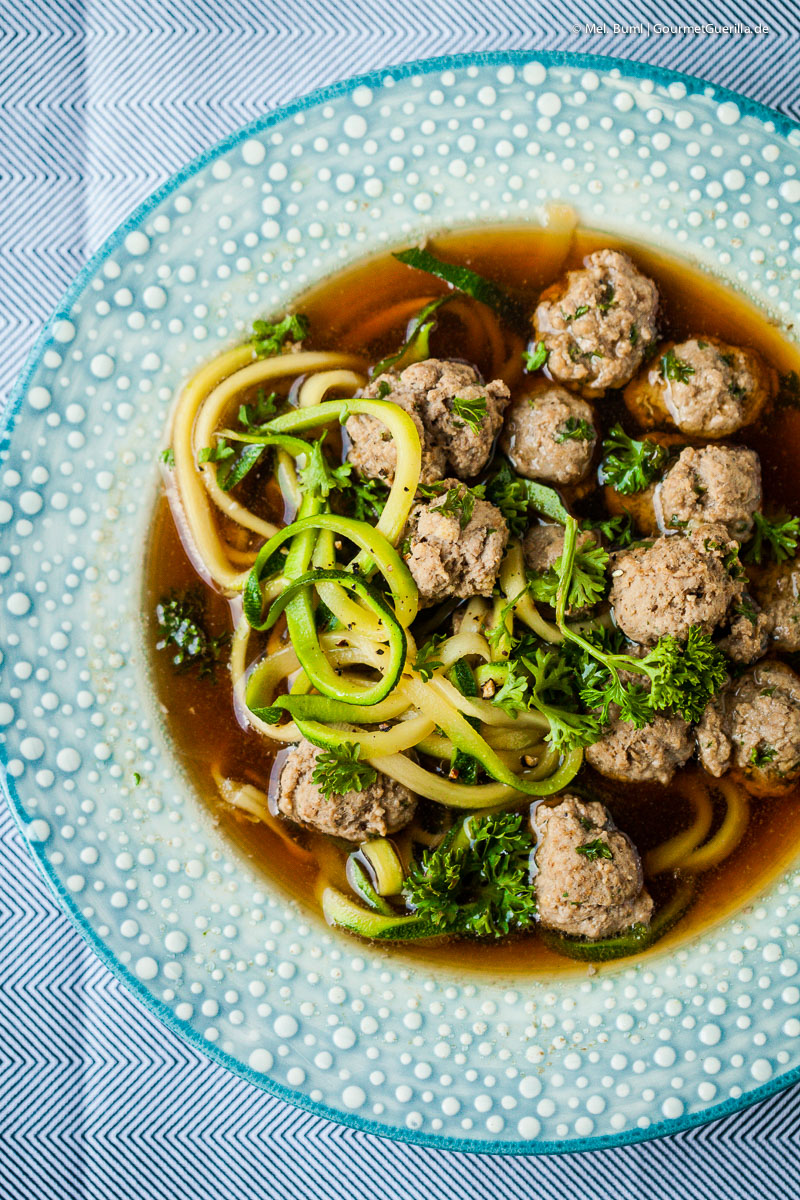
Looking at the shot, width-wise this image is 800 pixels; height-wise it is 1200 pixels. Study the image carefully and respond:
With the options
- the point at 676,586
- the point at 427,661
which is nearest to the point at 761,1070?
the point at 676,586

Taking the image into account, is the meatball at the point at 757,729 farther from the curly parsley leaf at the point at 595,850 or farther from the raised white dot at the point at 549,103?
the raised white dot at the point at 549,103

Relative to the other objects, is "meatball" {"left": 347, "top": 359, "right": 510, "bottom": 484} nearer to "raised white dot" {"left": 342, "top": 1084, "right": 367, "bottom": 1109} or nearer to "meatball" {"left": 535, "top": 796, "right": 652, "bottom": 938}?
"meatball" {"left": 535, "top": 796, "right": 652, "bottom": 938}

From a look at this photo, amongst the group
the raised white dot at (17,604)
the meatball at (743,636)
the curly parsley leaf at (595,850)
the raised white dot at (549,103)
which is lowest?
the raised white dot at (17,604)

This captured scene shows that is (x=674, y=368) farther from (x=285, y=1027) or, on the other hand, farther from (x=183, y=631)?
(x=285, y=1027)

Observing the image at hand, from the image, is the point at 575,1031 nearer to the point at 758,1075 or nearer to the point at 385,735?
the point at 758,1075

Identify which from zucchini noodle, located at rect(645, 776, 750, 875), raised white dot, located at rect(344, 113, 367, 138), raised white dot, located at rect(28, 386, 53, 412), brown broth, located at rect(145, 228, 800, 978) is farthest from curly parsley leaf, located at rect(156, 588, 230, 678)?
zucchini noodle, located at rect(645, 776, 750, 875)

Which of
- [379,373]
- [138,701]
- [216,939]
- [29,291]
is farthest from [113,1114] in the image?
[29,291]

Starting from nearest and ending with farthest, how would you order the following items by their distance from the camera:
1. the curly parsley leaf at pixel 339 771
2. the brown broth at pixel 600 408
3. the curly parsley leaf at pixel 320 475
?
the curly parsley leaf at pixel 339 771, the curly parsley leaf at pixel 320 475, the brown broth at pixel 600 408

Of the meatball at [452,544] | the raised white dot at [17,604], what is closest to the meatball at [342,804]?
the meatball at [452,544]
